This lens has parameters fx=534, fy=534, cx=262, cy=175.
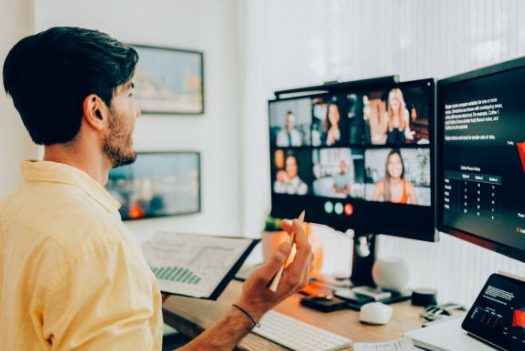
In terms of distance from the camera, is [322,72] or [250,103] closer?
[322,72]

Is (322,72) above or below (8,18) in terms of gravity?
below

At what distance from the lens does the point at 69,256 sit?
0.85 metres

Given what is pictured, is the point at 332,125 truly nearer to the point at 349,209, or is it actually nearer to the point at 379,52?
the point at 349,209

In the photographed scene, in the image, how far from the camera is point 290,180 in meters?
2.01

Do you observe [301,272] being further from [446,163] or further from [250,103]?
[250,103]

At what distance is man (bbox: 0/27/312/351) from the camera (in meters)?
0.85

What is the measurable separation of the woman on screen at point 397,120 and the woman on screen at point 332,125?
0.66 ft

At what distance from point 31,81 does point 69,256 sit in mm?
389

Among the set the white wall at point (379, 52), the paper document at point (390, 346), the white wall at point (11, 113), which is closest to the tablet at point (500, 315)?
the paper document at point (390, 346)

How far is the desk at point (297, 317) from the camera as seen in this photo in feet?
4.46

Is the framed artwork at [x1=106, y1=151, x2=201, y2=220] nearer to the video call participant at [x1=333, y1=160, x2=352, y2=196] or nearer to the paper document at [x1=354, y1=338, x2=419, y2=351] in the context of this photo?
the video call participant at [x1=333, y1=160, x2=352, y2=196]

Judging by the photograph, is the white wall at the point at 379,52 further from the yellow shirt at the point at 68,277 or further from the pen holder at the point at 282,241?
the yellow shirt at the point at 68,277

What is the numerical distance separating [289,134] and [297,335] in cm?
85

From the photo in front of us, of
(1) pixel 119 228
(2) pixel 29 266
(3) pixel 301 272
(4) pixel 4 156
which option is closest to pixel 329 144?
(3) pixel 301 272
